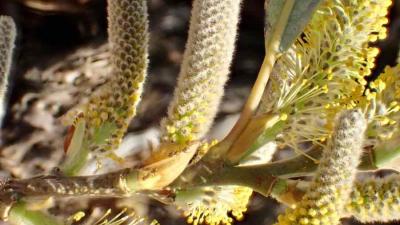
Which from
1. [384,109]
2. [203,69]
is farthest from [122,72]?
[384,109]

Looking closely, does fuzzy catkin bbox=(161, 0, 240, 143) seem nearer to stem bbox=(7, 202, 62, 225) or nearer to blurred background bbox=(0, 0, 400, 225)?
stem bbox=(7, 202, 62, 225)

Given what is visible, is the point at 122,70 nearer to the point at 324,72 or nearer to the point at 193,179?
the point at 193,179

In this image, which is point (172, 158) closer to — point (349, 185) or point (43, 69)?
point (349, 185)

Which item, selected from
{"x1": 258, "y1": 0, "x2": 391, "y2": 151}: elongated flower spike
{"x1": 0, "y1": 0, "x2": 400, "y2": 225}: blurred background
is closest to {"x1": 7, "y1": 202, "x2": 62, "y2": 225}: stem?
{"x1": 258, "y1": 0, "x2": 391, "y2": 151}: elongated flower spike

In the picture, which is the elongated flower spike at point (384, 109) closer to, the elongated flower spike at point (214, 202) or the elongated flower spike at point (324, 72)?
the elongated flower spike at point (324, 72)

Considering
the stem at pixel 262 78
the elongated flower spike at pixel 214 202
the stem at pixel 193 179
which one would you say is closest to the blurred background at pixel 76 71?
the elongated flower spike at pixel 214 202

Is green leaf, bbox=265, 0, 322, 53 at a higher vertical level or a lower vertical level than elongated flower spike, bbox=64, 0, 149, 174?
higher
